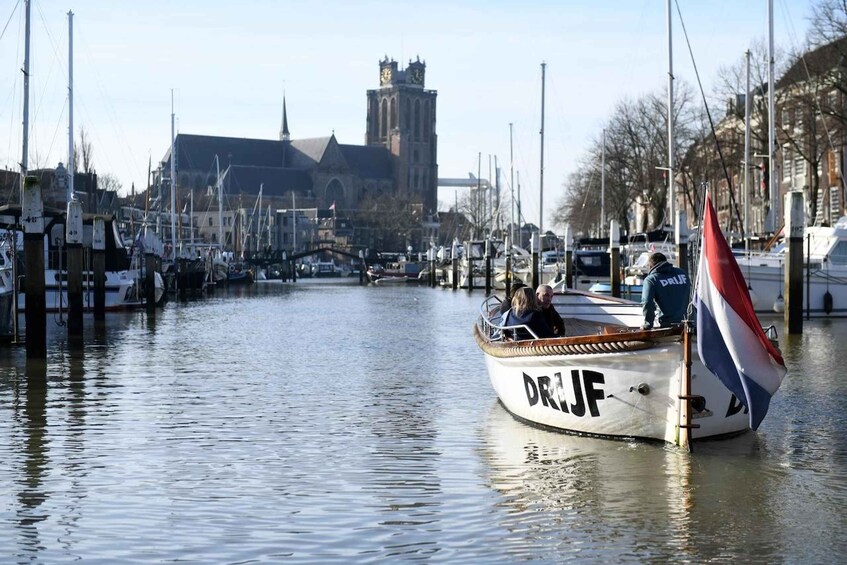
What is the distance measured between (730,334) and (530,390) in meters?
3.55

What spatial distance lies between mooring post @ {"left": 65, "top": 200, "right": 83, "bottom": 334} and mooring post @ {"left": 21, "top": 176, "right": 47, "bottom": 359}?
8.11 m

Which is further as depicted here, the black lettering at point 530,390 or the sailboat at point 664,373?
the black lettering at point 530,390

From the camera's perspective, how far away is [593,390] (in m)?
15.7

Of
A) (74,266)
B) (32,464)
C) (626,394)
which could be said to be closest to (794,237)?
(74,266)

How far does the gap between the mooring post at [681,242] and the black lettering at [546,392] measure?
25.8 meters

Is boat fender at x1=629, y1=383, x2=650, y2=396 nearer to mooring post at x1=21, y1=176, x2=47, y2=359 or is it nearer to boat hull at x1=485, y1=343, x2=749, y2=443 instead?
boat hull at x1=485, y1=343, x2=749, y2=443

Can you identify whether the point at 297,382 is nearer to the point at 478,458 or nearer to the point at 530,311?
the point at 530,311

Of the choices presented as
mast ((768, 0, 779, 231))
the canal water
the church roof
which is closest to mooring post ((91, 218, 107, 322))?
the canal water

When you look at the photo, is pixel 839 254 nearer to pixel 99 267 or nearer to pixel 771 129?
pixel 771 129

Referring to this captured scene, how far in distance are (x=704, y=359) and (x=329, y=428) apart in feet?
18.8

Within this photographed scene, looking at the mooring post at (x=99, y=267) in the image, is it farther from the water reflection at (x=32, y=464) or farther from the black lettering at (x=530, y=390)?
the black lettering at (x=530, y=390)

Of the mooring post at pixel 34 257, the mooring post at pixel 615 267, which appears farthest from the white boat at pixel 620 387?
the mooring post at pixel 615 267

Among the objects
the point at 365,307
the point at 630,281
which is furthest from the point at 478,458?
the point at 365,307

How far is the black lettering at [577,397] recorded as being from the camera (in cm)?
1584
